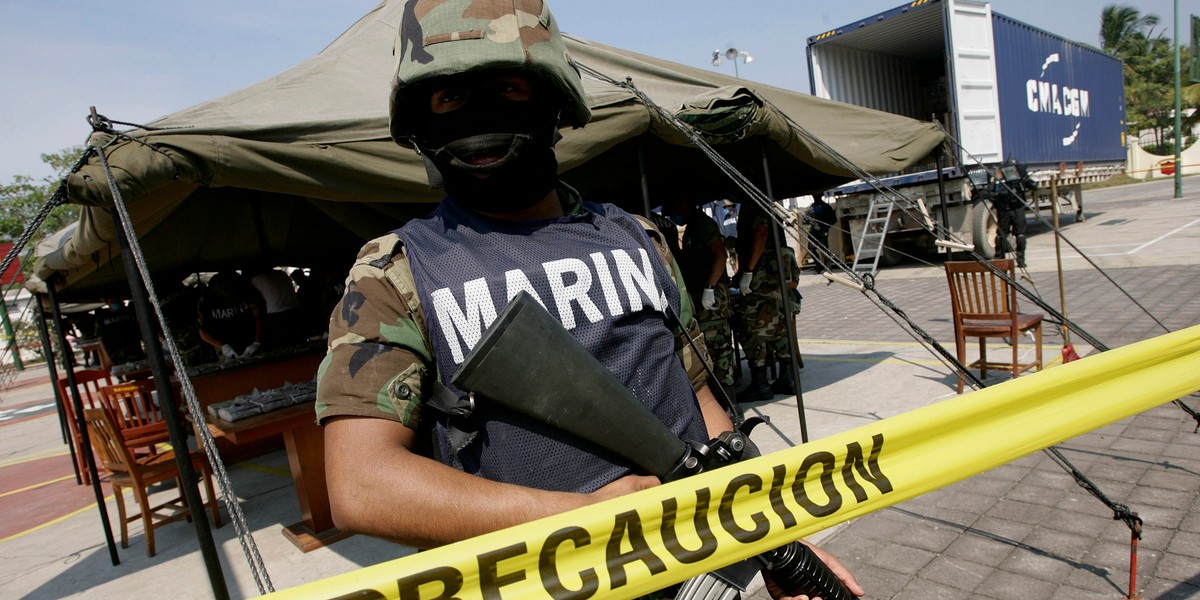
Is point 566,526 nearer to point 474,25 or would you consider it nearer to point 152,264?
point 474,25

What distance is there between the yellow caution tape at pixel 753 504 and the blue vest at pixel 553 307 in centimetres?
15

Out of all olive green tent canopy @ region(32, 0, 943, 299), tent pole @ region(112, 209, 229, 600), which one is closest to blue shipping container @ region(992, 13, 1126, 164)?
olive green tent canopy @ region(32, 0, 943, 299)

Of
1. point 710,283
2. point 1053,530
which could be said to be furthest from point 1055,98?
point 1053,530

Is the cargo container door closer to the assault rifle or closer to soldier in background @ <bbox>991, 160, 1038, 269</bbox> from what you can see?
soldier in background @ <bbox>991, 160, 1038, 269</bbox>

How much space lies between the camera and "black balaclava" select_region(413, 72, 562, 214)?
3.95 feet

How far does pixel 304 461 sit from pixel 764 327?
370 centimetres

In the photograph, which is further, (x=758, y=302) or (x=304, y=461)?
(x=758, y=302)

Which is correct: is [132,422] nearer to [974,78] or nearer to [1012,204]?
[1012,204]

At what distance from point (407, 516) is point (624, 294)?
52 centimetres

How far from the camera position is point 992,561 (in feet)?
9.05

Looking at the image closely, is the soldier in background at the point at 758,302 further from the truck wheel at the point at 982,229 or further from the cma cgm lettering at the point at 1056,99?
the cma cgm lettering at the point at 1056,99

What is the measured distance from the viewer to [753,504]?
107 cm

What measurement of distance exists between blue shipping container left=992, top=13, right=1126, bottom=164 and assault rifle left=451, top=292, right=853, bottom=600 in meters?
13.2

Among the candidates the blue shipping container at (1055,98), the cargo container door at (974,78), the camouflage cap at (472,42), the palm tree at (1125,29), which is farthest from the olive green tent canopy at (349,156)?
the palm tree at (1125,29)
